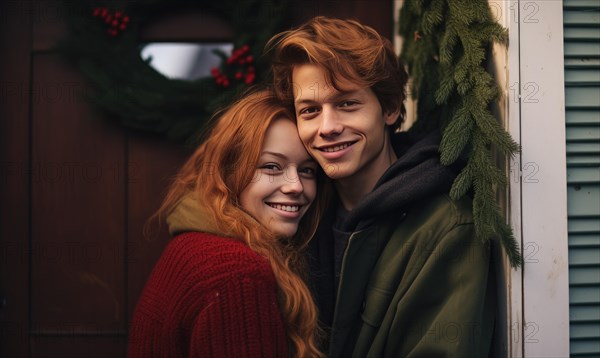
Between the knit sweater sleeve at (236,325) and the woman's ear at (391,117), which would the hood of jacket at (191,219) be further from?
the woman's ear at (391,117)

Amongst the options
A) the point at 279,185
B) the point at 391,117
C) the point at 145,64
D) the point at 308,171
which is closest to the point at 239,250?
the point at 279,185

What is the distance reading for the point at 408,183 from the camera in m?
1.61

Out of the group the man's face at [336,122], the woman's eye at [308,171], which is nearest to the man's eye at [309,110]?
the man's face at [336,122]

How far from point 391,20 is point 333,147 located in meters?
0.88

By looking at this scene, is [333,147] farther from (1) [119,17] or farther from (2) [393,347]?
(1) [119,17]

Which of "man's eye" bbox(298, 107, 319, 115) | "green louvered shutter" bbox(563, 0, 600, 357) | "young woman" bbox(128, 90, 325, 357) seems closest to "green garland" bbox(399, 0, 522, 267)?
"green louvered shutter" bbox(563, 0, 600, 357)

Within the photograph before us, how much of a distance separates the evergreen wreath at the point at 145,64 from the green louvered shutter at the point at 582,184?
1022 mm

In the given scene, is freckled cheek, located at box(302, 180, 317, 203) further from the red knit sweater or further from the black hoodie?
the red knit sweater

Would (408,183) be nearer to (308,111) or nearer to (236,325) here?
(308,111)

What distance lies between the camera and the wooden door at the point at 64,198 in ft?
7.03

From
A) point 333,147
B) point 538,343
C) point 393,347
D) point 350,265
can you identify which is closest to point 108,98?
point 333,147

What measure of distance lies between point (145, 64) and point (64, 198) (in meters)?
0.66

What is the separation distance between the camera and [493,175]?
149 centimetres

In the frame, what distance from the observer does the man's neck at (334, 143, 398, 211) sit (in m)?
1.78
